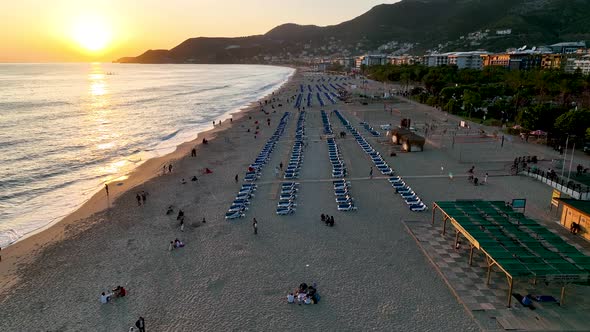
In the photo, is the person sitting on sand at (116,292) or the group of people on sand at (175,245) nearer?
the person sitting on sand at (116,292)

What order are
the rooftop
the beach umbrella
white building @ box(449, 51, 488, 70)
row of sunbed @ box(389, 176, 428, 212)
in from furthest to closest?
1. white building @ box(449, 51, 488, 70)
2. the beach umbrella
3. row of sunbed @ box(389, 176, 428, 212)
4. the rooftop

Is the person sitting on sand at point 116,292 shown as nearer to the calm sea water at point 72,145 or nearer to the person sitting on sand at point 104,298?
the person sitting on sand at point 104,298

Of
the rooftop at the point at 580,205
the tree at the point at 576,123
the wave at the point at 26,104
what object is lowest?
the rooftop at the point at 580,205

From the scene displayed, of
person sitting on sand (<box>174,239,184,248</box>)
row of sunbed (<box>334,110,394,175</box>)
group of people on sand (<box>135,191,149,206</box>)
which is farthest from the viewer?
row of sunbed (<box>334,110,394,175</box>)

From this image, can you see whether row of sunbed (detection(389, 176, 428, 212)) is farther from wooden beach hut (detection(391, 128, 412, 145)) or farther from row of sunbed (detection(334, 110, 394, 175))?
wooden beach hut (detection(391, 128, 412, 145))

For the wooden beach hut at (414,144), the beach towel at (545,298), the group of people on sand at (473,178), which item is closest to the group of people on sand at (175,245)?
the beach towel at (545,298)

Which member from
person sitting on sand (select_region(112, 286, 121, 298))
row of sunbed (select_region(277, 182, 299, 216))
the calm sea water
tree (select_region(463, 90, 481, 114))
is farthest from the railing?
the calm sea water

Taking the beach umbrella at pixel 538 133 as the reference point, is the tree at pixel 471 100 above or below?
above
